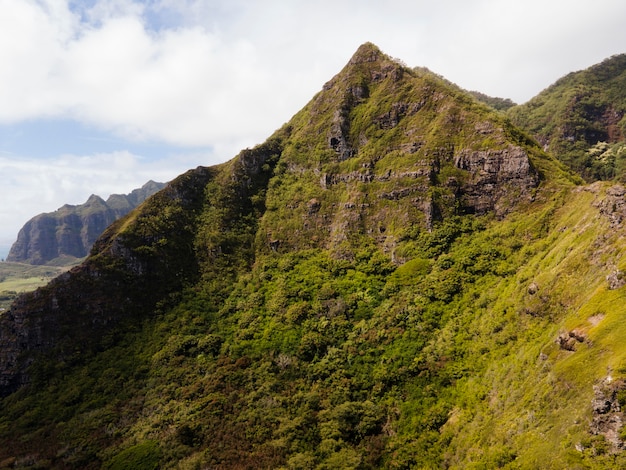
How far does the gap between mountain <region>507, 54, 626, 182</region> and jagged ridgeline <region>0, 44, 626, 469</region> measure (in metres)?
78.1

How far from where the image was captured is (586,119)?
160875 mm

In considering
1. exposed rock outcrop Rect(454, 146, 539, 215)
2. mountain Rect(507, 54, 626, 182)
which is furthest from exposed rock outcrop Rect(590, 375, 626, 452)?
mountain Rect(507, 54, 626, 182)

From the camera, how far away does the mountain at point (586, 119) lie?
137375mm

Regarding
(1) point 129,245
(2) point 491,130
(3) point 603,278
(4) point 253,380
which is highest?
(2) point 491,130

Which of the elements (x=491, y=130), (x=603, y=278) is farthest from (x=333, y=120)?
(x=603, y=278)

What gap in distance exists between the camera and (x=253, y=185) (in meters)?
109

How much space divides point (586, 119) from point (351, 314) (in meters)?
163

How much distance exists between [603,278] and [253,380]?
5123 cm

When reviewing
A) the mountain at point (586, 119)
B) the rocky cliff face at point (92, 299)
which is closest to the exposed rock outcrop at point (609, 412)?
the rocky cliff face at point (92, 299)

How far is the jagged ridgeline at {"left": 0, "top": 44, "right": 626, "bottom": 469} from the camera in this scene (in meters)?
37.2

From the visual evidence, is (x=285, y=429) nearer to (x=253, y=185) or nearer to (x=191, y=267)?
(x=191, y=267)

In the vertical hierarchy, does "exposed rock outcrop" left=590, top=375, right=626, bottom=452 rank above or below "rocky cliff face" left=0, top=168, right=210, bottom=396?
below

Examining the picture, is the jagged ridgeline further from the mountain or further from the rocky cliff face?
the mountain

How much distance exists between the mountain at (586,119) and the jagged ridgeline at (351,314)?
78.1m
